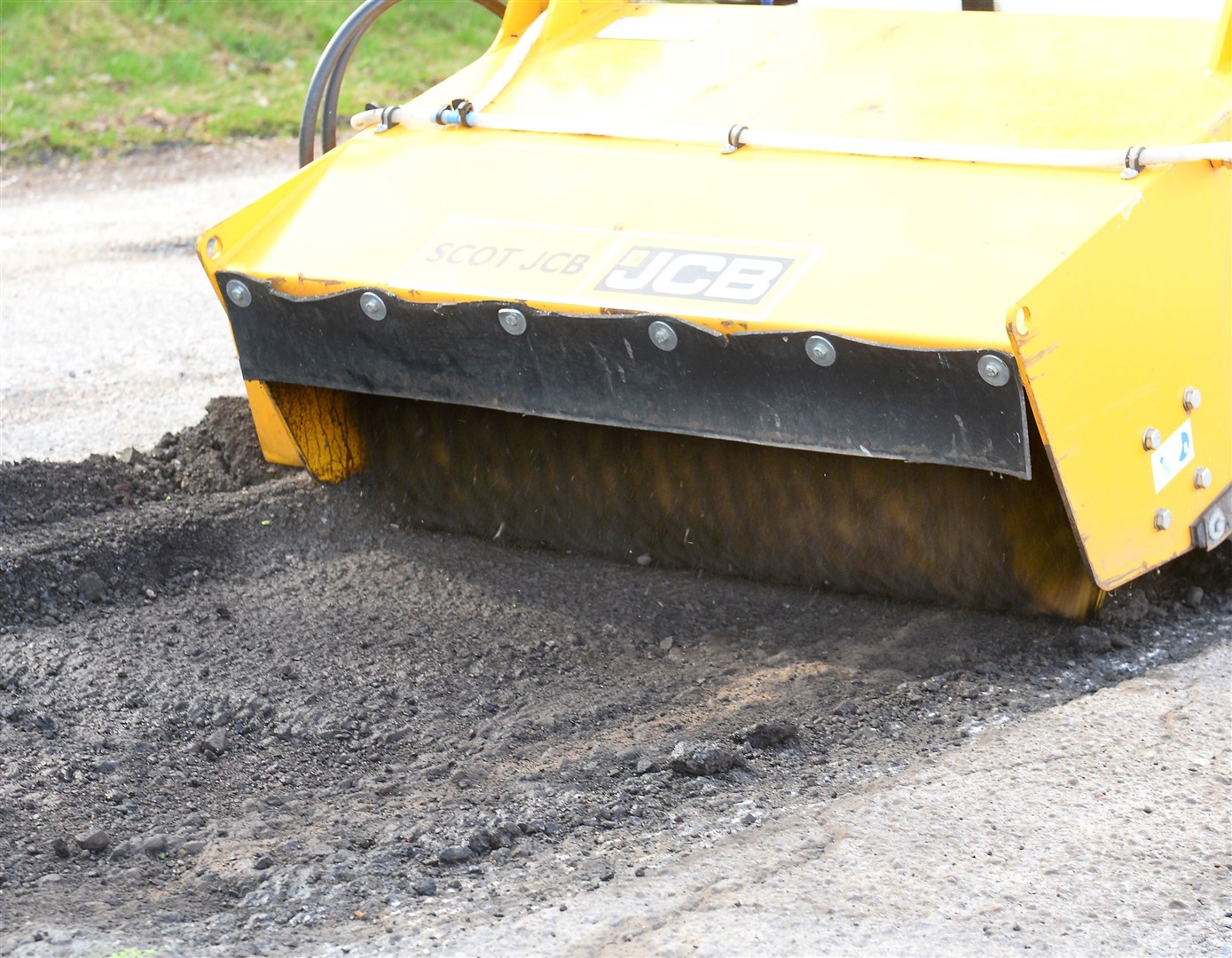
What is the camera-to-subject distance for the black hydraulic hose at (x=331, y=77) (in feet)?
12.5

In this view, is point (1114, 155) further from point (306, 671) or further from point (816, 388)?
point (306, 671)

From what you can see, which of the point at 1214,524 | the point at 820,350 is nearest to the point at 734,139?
the point at 820,350

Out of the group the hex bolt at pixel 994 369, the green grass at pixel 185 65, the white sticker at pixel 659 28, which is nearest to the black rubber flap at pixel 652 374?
the hex bolt at pixel 994 369

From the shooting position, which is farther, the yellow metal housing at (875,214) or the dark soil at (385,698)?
the yellow metal housing at (875,214)

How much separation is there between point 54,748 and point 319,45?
8.25m

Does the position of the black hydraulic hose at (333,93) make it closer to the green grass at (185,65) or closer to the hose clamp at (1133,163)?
the hose clamp at (1133,163)

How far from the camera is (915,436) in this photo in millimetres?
2832

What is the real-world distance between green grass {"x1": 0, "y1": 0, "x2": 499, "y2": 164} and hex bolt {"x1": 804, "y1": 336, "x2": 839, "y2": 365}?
6503 mm

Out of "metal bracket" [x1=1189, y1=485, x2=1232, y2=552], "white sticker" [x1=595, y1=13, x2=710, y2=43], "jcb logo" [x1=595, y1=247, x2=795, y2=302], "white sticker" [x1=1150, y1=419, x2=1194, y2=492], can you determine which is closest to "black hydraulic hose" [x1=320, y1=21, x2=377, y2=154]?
"white sticker" [x1=595, y1=13, x2=710, y2=43]

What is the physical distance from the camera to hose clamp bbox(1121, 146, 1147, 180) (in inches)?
116

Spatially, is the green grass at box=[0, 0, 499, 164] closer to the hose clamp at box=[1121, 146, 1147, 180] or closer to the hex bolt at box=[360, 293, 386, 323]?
the hex bolt at box=[360, 293, 386, 323]

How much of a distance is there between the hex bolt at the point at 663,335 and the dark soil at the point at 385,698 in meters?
0.76

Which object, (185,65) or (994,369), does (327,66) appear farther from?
(185,65)

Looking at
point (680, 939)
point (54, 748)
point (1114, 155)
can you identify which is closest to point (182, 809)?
point (54, 748)
